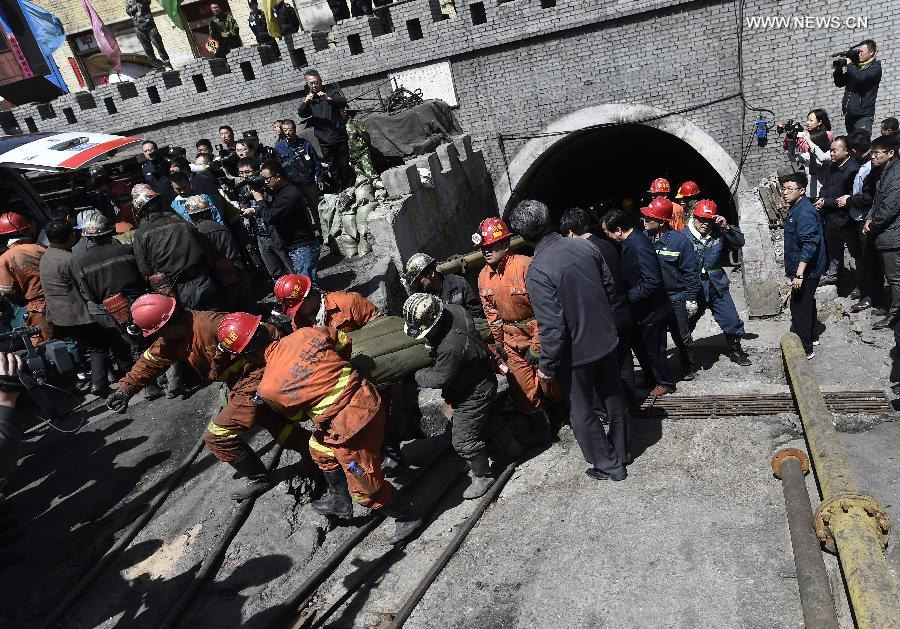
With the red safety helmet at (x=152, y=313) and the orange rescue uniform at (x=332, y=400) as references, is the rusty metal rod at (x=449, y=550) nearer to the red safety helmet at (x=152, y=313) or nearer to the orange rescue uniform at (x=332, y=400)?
the orange rescue uniform at (x=332, y=400)

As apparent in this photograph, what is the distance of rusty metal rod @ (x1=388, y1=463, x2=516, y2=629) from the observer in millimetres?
3972

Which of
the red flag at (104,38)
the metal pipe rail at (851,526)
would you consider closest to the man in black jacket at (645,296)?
the metal pipe rail at (851,526)

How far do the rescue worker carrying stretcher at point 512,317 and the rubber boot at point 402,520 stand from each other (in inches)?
49.9

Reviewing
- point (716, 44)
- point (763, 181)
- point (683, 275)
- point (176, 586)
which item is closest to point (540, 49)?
point (716, 44)

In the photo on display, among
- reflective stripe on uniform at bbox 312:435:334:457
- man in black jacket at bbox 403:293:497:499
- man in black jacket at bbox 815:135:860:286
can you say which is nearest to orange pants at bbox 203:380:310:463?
reflective stripe on uniform at bbox 312:435:334:457

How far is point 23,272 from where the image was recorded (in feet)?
23.5

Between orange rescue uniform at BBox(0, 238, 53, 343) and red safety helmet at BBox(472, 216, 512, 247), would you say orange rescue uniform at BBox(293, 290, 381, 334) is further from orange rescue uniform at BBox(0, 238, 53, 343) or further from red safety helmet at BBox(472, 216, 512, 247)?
orange rescue uniform at BBox(0, 238, 53, 343)

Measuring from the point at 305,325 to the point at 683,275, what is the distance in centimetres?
365

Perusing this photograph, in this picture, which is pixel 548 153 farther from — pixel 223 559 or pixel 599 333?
pixel 223 559

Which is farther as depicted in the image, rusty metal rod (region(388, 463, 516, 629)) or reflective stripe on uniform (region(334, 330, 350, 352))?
reflective stripe on uniform (region(334, 330, 350, 352))

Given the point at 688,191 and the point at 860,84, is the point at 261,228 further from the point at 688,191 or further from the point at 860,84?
the point at 860,84

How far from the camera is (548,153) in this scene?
14078 mm

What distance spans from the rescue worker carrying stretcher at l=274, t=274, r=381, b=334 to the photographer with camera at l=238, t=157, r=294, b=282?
2168mm

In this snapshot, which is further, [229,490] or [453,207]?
[453,207]
